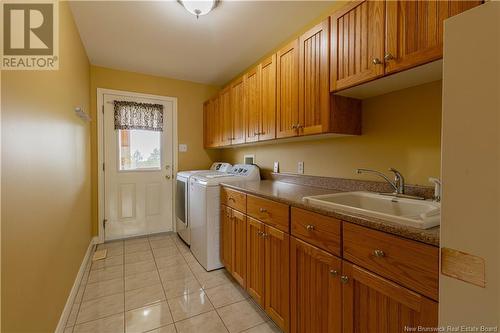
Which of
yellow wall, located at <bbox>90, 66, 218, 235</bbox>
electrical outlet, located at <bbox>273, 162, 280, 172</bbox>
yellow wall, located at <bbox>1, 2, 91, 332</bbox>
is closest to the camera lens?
yellow wall, located at <bbox>1, 2, 91, 332</bbox>

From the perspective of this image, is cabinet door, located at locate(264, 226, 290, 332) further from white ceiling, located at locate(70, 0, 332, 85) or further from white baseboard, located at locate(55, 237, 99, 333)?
white ceiling, located at locate(70, 0, 332, 85)

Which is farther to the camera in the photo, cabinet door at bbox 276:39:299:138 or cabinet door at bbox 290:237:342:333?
cabinet door at bbox 276:39:299:138

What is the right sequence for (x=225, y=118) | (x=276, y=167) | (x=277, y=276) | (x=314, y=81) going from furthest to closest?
(x=225, y=118)
(x=276, y=167)
(x=314, y=81)
(x=277, y=276)

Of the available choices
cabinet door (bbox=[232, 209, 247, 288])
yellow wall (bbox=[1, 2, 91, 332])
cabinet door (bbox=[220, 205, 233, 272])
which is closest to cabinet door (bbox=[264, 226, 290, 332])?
cabinet door (bbox=[232, 209, 247, 288])

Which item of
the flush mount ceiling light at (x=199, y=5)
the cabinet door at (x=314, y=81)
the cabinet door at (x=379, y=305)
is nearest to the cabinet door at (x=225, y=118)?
the flush mount ceiling light at (x=199, y=5)

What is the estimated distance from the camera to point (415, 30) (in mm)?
1051

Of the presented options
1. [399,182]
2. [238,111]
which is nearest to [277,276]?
[399,182]

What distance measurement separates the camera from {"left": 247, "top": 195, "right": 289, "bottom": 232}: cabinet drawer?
1416mm

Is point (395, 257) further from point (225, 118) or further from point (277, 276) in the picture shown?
point (225, 118)

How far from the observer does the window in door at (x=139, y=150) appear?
10.3 ft

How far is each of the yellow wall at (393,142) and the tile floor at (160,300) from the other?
4.17 ft

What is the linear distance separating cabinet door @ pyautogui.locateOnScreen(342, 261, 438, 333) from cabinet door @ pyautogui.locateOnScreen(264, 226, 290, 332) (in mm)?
418

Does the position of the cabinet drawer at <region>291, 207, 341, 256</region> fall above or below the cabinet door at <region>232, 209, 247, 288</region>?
above

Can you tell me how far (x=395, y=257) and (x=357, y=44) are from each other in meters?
1.14
